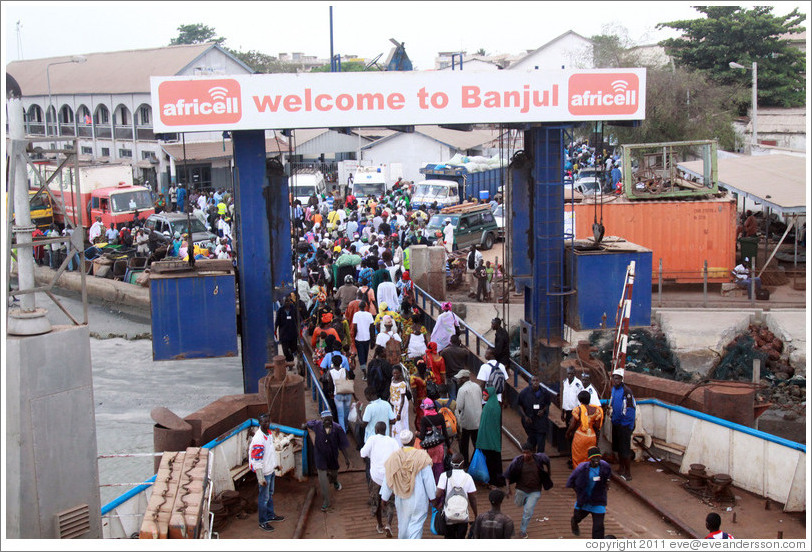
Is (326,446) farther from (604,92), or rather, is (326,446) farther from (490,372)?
(604,92)

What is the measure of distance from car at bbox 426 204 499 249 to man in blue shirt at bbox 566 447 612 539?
759 inches

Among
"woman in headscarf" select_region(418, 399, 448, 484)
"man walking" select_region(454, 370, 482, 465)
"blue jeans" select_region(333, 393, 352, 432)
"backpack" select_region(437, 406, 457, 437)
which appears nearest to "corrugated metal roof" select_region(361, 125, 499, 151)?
"blue jeans" select_region(333, 393, 352, 432)

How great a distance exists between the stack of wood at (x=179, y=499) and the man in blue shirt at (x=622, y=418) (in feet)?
16.9

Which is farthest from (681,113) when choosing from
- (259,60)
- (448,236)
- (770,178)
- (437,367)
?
(259,60)

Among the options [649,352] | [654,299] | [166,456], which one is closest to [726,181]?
[654,299]

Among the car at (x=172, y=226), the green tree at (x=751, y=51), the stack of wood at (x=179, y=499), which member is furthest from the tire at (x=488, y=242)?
the stack of wood at (x=179, y=499)

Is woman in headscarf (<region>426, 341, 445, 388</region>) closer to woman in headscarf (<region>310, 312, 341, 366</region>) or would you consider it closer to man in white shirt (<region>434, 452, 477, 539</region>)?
woman in headscarf (<region>310, 312, 341, 366</region>)

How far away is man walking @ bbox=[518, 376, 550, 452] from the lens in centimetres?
1119

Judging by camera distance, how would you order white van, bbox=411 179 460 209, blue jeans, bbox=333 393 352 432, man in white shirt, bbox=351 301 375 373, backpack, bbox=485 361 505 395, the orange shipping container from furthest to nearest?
white van, bbox=411 179 460 209, the orange shipping container, man in white shirt, bbox=351 301 375 373, blue jeans, bbox=333 393 352 432, backpack, bbox=485 361 505 395

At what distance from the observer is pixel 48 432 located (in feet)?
Answer: 26.6

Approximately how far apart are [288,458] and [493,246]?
19.6 m

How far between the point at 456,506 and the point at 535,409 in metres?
2.89

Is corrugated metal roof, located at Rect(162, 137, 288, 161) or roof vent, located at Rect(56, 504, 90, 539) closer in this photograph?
roof vent, located at Rect(56, 504, 90, 539)

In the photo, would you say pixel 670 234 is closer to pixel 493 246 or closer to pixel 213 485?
pixel 493 246
